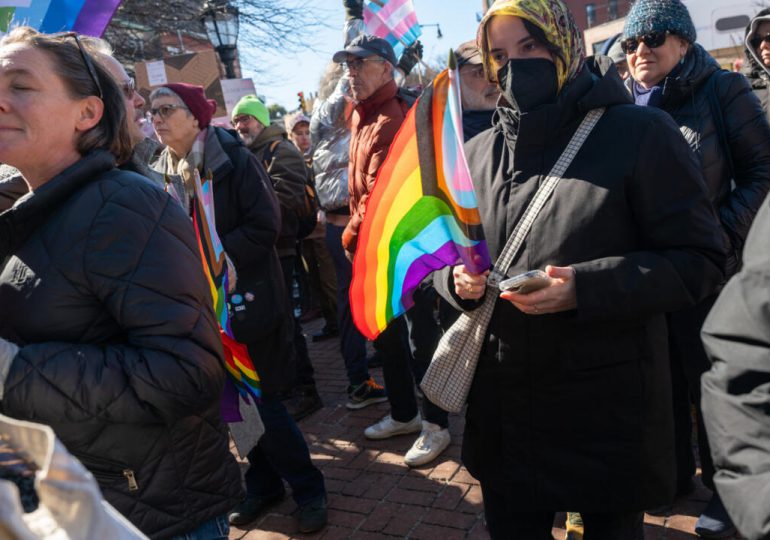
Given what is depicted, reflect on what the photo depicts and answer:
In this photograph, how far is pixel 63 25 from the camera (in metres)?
3.42

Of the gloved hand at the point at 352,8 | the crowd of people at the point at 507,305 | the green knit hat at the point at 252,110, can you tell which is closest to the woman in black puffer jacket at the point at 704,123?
the crowd of people at the point at 507,305

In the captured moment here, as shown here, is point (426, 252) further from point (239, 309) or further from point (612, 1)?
point (612, 1)

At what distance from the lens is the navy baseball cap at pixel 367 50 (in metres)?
3.76

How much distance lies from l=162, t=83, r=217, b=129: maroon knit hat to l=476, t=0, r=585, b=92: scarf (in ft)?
6.46

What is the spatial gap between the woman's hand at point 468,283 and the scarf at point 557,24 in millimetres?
595

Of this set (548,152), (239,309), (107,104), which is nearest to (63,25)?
(239,309)

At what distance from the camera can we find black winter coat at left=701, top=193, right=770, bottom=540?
114 cm

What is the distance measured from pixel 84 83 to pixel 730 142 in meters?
2.51

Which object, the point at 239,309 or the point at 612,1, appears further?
the point at 612,1

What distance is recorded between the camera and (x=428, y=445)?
393 cm

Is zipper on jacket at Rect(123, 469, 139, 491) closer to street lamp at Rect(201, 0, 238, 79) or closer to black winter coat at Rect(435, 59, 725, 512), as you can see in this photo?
black winter coat at Rect(435, 59, 725, 512)

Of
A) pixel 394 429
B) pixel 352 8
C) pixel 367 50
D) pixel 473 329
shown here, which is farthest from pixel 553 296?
pixel 352 8

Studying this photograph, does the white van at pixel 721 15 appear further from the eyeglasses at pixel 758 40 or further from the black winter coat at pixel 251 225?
the black winter coat at pixel 251 225

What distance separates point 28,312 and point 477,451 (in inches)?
52.1
